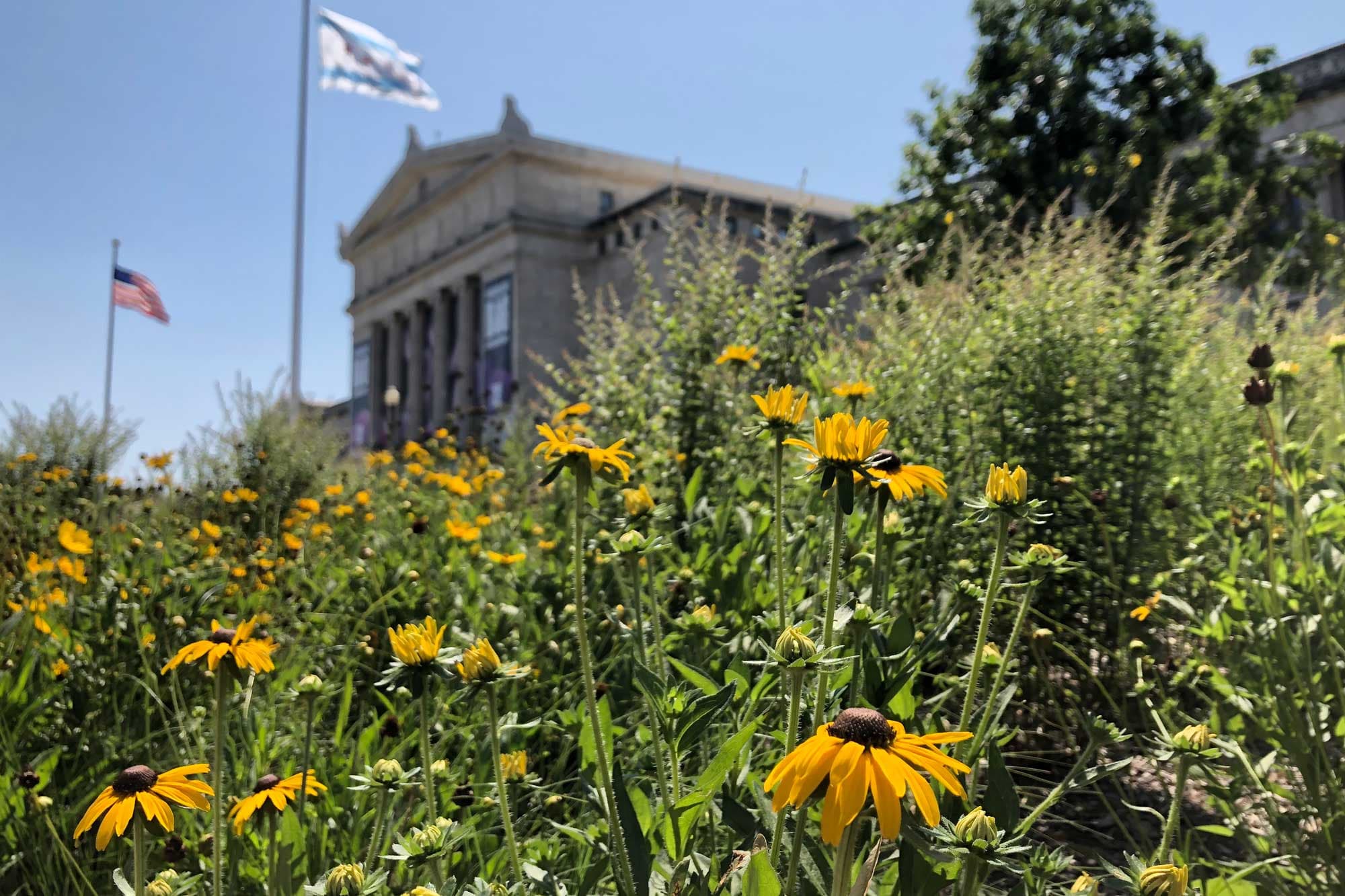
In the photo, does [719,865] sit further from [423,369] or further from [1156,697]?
[423,369]

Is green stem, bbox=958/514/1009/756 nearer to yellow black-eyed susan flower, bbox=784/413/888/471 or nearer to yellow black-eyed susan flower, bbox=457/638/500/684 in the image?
yellow black-eyed susan flower, bbox=784/413/888/471

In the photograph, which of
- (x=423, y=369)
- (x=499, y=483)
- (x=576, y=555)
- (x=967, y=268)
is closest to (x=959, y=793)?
(x=576, y=555)

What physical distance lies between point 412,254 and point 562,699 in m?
38.1

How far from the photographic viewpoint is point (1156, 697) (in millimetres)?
2705

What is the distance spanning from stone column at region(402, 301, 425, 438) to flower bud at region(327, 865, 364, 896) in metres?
35.6

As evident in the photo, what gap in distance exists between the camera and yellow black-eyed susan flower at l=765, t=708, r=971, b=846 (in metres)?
0.72

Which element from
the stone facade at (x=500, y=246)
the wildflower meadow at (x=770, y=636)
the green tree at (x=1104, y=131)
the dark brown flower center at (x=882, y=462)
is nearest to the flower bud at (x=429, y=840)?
the wildflower meadow at (x=770, y=636)

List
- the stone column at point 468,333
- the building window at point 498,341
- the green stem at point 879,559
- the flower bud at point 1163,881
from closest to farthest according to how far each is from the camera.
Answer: the flower bud at point 1163,881, the green stem at point 879,559, the building window at point 498,341, the stone column at point 468,333

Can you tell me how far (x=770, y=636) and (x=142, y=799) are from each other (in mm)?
1047

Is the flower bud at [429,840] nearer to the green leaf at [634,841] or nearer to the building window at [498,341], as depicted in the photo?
the green leaf at [634,841]

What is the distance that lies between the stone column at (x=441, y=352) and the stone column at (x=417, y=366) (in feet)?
3.40

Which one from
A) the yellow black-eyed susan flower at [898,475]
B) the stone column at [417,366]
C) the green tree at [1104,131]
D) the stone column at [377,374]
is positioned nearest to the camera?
the yellow black-eyed susan flower at [898,475]

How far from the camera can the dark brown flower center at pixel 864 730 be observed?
77cm

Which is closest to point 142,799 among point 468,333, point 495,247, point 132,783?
point 132,783
